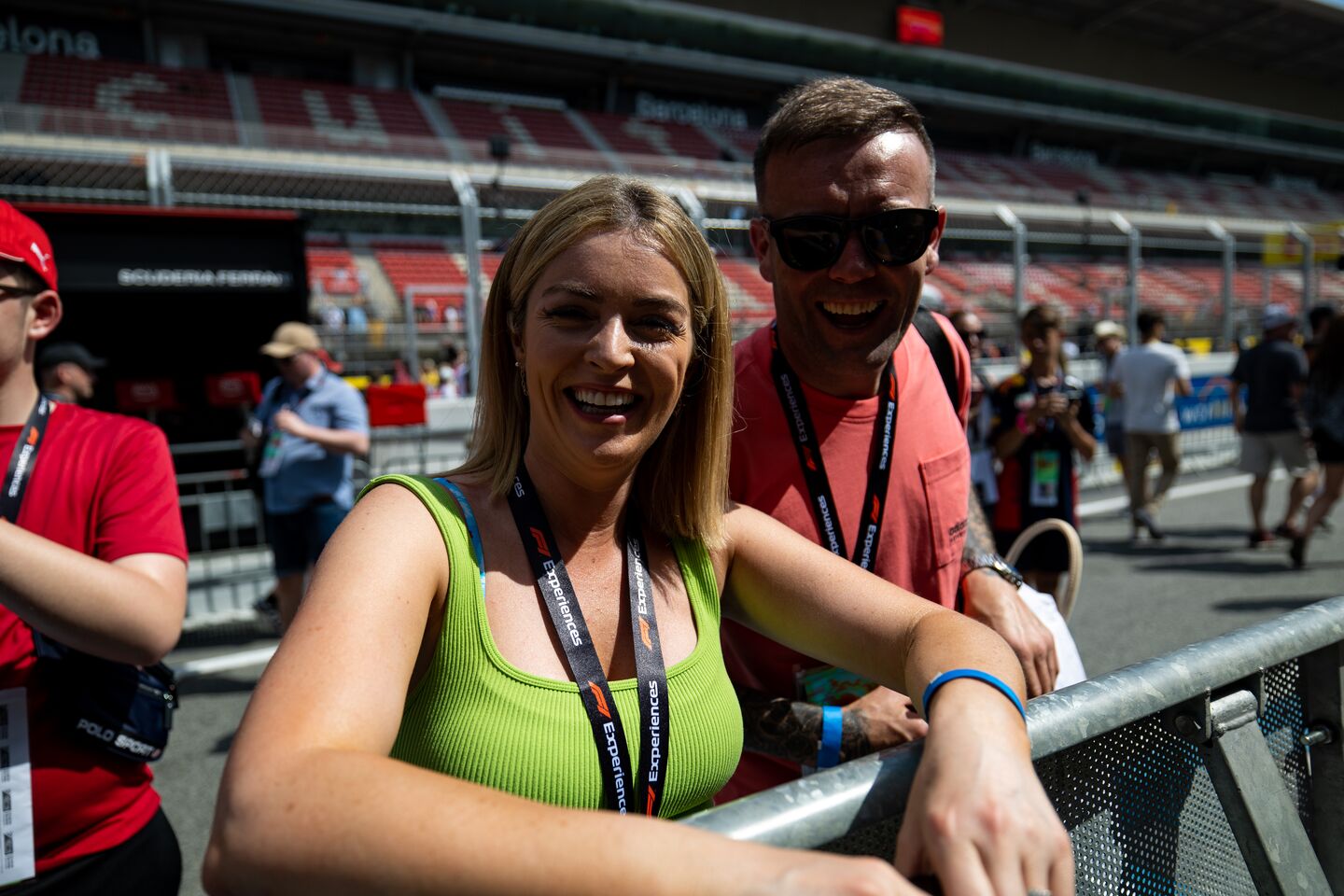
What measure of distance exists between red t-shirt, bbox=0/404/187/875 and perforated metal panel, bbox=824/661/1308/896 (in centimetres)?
139

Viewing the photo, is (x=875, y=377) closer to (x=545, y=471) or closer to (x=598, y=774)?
(x=545, y=471)

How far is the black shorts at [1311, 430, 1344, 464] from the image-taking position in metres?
6.73

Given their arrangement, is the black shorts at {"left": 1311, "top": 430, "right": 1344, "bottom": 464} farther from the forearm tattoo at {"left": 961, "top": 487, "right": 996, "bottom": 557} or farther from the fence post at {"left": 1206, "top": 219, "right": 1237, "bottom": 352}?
the fence post at {"left": 1206, "top": 219, "right": 1237, "bottom": 352}

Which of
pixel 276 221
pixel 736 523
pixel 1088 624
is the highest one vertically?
pixel 276 221

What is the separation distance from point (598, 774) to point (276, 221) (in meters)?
7.44

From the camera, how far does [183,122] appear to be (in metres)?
20.5

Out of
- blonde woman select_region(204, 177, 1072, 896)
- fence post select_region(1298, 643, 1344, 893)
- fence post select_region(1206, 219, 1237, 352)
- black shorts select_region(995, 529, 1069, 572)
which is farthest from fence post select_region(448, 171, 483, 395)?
fence post select_region(1206, 219, 1237, 352)

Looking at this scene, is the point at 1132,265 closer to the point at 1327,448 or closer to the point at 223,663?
the point at 1327,448

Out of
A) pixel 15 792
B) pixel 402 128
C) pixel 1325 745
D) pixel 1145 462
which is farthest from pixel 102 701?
pixel 402 128

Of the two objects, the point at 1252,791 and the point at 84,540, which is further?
the point at 84,540

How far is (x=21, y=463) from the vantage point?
1.63 m

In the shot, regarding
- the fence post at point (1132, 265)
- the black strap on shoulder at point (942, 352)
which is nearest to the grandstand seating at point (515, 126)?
the fence post at point (1132, 265)

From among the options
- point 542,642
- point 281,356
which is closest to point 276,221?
point 281,356

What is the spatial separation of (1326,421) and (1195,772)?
687 cm
